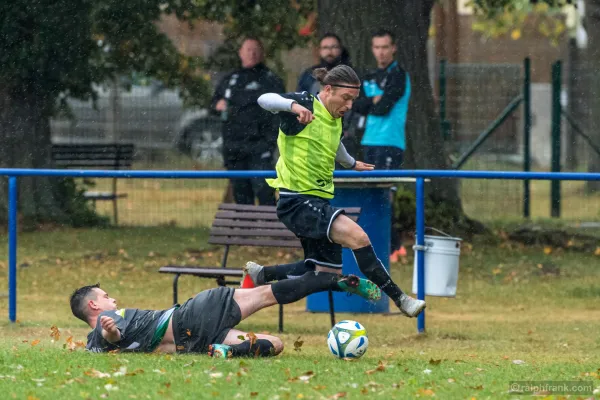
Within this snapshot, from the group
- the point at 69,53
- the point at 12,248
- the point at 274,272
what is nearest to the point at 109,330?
the point at 274,272

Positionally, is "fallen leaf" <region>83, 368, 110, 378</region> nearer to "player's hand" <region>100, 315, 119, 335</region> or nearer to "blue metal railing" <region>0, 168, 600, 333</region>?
"player's hand" <region>100, 315, 119, 335</region>

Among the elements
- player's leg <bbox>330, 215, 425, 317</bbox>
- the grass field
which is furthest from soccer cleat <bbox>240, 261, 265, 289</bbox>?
player's leg <bbox>330, 215, 425, 317</bbox>

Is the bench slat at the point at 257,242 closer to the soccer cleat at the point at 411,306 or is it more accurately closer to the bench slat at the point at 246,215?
the bench slat at the point at 246,215

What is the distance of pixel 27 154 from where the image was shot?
1608cm

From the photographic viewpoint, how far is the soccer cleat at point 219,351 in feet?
24.6

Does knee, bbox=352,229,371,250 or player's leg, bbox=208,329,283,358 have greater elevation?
knee, bbox=352,229,371,250

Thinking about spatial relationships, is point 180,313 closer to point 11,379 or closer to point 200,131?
Answer: point 11,379

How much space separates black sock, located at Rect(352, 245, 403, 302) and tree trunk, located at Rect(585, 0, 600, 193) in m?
9.85

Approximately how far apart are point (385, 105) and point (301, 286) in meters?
4.54

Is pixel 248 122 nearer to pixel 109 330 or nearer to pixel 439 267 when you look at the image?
pixel 439 267

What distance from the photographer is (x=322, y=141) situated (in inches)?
321

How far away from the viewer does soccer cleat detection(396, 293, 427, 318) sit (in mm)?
8102

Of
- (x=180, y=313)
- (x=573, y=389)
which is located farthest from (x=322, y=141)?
(x=573, y=389)

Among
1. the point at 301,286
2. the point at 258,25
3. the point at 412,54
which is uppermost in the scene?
the point at 258,25
